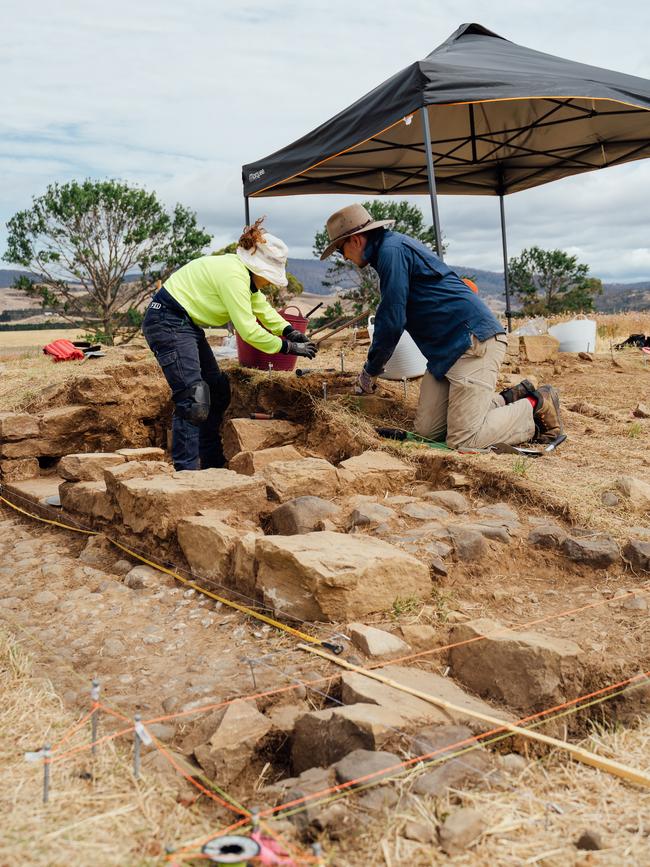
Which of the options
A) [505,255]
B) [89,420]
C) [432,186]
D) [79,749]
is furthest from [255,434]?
[505,255]

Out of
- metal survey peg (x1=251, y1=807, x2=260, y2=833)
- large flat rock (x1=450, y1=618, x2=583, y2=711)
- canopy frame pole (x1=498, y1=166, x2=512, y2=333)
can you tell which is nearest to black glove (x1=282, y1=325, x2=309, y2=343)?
large flat rock (x1=450, y1=618, x2=583, y2=711)

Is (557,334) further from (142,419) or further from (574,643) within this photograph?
(574,643)

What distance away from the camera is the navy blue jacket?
514 cm

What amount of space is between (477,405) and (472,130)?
18.3 feet

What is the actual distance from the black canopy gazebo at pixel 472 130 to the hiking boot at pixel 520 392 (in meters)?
2.14

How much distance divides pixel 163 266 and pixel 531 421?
19.7 metres

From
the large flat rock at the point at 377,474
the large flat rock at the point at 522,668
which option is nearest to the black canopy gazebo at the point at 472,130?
the large flat rock at the point at 377,474

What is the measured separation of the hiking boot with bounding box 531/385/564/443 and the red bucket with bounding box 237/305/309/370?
2.06 m

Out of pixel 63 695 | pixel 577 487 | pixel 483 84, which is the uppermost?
pixel 483 84

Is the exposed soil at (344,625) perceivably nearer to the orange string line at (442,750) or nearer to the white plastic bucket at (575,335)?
the orange string line at (442,750)

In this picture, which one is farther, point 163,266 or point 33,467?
point 163,266

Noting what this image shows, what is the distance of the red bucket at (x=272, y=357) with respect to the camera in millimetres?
6445

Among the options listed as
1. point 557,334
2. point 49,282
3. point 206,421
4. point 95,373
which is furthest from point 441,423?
point 49,282

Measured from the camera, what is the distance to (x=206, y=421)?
576 centimetres
